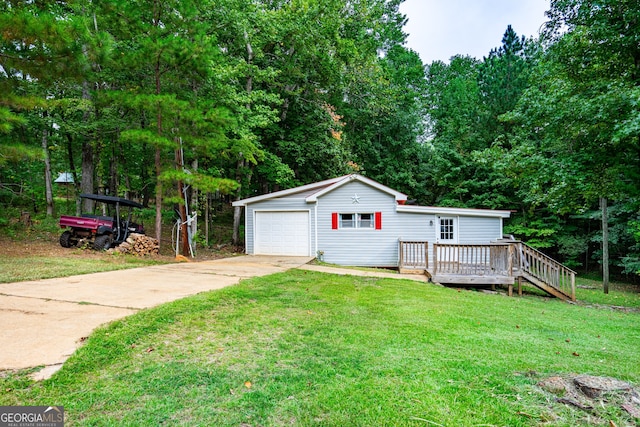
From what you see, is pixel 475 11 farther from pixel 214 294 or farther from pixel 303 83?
pixel 214 294

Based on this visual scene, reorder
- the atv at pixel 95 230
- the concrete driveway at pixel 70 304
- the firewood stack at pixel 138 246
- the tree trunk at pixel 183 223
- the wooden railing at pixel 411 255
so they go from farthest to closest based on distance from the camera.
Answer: the wooden railing at pixel 411 255, the tree trunk at pixel 183 223, the atv at pixel 95 230, the firewood stack at pixel 138 246, the concrete driveway at pixel 70 304

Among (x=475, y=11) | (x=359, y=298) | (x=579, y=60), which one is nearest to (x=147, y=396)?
(x=359, y=298)

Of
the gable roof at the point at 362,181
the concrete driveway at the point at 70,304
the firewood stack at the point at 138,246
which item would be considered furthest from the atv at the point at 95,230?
the gable roof at the point at 362,181

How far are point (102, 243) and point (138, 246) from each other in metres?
1.08

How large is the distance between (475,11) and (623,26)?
1079 cm

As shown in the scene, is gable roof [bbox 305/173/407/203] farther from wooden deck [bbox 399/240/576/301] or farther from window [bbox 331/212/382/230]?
wooden deck [bbox 399/240/576/301]

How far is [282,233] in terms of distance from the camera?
Answer: 12.3m

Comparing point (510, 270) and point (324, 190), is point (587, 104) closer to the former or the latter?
point (510, 270)

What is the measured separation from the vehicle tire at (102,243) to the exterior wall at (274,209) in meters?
4.77

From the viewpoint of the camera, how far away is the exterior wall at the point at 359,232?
1159 centimetres

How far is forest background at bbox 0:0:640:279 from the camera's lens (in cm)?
707

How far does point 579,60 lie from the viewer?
8.50m

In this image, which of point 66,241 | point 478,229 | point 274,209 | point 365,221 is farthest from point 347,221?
point 66,241

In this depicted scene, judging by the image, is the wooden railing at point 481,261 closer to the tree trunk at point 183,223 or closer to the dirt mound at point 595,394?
the dirt mound at point 595,394
